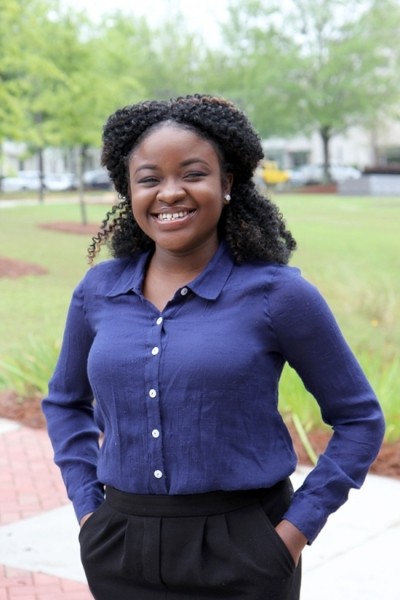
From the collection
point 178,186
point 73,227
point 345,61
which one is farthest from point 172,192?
point 345,61

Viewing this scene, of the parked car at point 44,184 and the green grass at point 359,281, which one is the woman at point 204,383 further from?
the parked car at point 44,184

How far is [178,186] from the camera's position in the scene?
254 centimetres

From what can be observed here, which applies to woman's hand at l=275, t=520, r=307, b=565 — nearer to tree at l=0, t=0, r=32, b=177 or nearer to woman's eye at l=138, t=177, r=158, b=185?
woman's eye at l=138, t=177, r=158, b=185

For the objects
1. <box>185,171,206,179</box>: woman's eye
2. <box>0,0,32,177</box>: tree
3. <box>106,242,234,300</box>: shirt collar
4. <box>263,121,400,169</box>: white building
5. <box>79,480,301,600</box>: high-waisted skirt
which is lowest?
<box>263,121,400,169</box>: white building

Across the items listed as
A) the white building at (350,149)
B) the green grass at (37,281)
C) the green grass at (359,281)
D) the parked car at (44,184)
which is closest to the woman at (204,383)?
the green grass at (359,281)

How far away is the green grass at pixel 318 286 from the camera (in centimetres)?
763

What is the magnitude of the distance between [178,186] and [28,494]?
13.7 ft

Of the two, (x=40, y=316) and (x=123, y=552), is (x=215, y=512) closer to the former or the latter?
(x=123, y=552)

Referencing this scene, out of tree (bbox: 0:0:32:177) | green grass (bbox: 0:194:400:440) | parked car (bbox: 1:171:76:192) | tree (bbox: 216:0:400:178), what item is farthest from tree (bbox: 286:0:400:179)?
tree (bbox: 0:0:32:177)

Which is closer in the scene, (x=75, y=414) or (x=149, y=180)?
(x=149, y=180)

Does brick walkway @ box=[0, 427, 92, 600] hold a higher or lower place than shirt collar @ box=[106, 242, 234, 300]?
lower

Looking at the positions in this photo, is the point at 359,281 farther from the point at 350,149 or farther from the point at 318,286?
the point at 350,149

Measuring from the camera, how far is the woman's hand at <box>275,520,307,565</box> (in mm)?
2479

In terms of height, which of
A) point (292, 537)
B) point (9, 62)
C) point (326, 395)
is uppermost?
point (9, 62)
